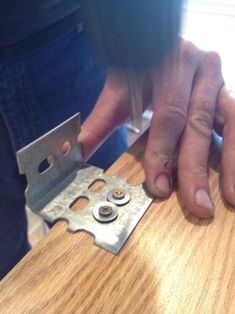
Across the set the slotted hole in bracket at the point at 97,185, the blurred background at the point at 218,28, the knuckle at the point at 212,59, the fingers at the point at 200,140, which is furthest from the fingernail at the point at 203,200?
the blurred background at the point at 218,28

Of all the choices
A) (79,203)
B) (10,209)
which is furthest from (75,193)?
(10,209)

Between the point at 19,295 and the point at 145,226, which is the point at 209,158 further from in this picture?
the point at 19,295

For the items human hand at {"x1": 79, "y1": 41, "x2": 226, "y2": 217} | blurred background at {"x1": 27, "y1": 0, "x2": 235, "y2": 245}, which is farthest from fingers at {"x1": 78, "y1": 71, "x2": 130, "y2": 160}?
blurred background at {"x1": 27, "y1": 0, "x2": 235, "y2": 245}

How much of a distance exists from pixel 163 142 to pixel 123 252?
0.15 m

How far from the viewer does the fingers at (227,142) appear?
1.22 feet

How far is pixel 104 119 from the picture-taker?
462 millimetres

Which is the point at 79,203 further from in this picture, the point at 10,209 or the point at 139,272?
the point at 10,209

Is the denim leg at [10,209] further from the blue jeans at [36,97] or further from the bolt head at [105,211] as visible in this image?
the bolt head at [105,211]

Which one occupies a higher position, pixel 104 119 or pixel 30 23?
pixel 30 23

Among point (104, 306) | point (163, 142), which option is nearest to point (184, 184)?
point (163, 142)

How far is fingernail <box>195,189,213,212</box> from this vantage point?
1.15 ft

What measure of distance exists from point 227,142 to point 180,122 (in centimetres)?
6

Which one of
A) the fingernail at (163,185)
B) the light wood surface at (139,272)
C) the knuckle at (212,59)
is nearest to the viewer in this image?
the light wood surface at (139,272)

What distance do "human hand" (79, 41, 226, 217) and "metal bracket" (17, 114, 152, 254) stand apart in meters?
0.03
